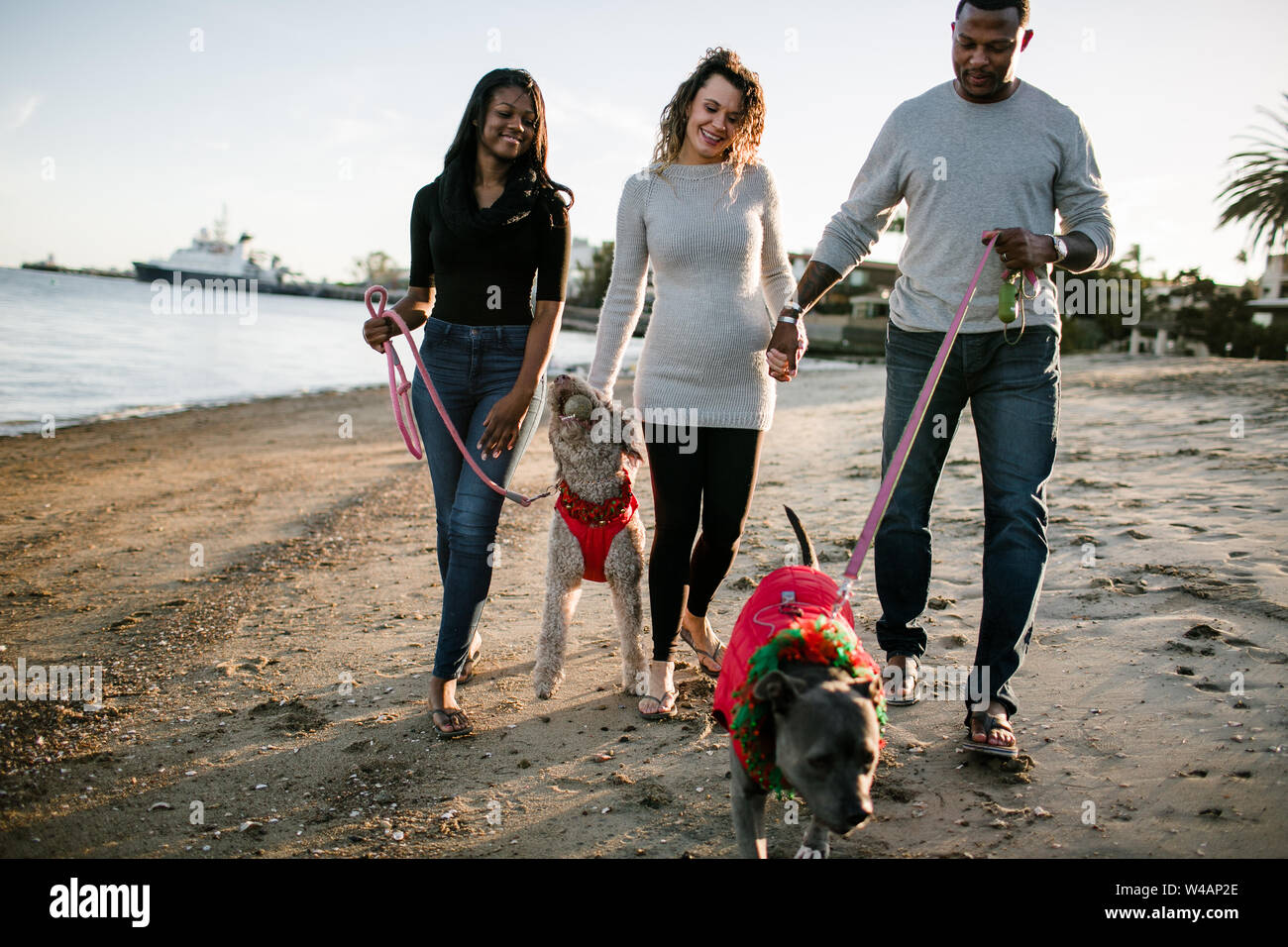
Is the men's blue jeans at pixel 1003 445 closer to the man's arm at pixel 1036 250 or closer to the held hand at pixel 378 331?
the man's arm at pixel 1036 250

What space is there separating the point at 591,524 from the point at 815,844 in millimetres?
1730

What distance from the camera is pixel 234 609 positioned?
5035mm

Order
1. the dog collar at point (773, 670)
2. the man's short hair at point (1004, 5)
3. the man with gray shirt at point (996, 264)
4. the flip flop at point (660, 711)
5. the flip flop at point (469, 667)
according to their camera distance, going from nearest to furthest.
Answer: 1. the dog collar at point (773, 670)
2. the man's short hair at point (1004, 5)
3. the man with gray shirt at point (996, 264)
4. the flip flop at point (660, 711)
5. the flip flop at point (469, 667)

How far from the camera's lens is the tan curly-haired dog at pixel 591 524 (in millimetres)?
3650

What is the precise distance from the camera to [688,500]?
11.7 feet

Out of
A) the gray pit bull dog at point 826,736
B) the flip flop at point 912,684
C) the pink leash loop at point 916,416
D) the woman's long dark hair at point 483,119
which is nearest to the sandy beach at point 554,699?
the flip flop at point 912,684

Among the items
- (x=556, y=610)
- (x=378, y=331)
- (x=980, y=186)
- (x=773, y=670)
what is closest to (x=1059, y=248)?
(x=980, y=186)

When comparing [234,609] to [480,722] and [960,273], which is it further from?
[960,273]

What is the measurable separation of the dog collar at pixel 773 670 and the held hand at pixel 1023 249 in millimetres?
1673

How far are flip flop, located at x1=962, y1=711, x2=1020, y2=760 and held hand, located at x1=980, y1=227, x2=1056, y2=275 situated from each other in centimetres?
172

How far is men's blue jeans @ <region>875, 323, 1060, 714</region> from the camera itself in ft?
10.2

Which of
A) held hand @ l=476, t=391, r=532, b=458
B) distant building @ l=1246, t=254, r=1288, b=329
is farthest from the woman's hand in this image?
distant building @ l=1246, t=254, r=1288, b=329
